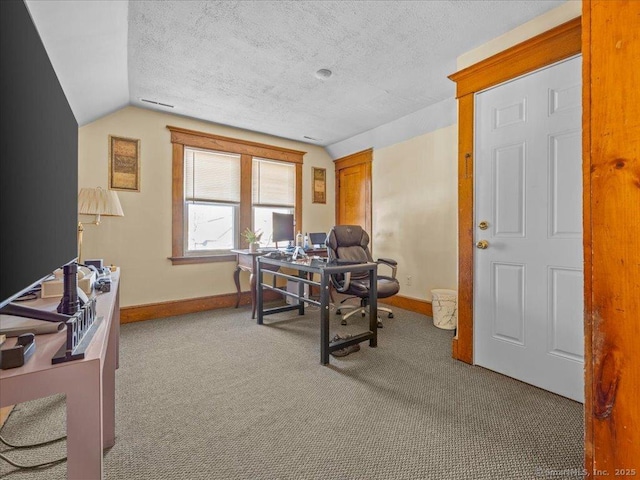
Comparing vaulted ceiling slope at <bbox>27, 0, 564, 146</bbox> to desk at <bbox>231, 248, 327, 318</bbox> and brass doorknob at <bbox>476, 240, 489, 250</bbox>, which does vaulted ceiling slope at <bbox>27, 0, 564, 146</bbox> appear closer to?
brass doorknob at <bbox>476, 240, 489, 250</bbox>

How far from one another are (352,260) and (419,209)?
57.9 inches

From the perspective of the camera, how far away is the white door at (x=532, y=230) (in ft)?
6.20

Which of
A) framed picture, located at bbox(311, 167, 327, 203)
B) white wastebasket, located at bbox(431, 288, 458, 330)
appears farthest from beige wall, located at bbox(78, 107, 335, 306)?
white wastebasket, located at bbox(431, 288, 458, 330)

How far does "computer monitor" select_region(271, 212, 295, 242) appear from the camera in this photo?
4.16 metres

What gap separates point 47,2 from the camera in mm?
1553

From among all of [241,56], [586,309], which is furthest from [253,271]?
[586,309]

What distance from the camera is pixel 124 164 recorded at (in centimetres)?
348

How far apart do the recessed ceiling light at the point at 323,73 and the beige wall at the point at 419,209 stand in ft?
5.45

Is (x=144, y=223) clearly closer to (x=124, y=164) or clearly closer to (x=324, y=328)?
(x=124, y=164)

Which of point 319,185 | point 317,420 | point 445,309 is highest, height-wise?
point 319,185

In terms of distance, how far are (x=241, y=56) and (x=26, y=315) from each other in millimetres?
2495

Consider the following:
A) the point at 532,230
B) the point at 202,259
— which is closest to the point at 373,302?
the point at 532,230

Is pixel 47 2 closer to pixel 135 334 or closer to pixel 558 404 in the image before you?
pixel 135 334

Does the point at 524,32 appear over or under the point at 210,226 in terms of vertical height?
over
